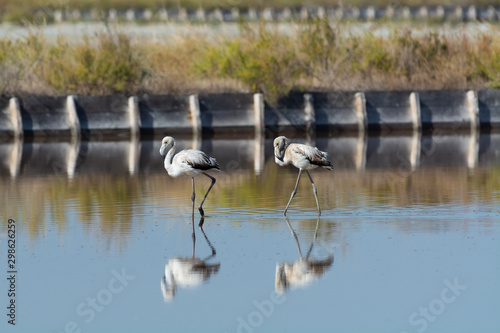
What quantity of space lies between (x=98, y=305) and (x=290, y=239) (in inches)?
128

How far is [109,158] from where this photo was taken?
2162 centimetres

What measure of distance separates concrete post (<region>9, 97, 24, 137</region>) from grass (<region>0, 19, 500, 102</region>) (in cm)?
149

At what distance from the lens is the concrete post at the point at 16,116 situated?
25.5 meters

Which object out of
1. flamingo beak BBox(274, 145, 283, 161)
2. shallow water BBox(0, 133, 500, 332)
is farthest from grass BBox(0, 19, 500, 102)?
flamingo beak BBox(274, 145, 283, 161)

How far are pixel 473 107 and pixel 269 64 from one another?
5472 mm

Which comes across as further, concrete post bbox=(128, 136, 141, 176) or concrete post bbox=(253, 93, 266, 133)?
concrete post bbox=(253, 93, 266, 133)

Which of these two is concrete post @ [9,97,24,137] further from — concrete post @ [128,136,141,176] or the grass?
concrete post @ [128,136,141,176]

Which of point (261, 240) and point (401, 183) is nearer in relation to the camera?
point (261, 240)

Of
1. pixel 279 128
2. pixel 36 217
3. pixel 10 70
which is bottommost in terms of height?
pixel 36 217

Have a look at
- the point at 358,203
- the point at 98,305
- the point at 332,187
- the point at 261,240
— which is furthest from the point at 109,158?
the point at 98,305

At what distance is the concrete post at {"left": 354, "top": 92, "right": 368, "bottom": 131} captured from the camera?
26.3 metres

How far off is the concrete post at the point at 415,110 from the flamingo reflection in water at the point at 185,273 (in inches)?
635

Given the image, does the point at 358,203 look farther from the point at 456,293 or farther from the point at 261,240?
the point at 456,293

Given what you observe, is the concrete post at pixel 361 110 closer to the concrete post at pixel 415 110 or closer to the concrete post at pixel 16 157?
the concrete post at pixel 415 110
